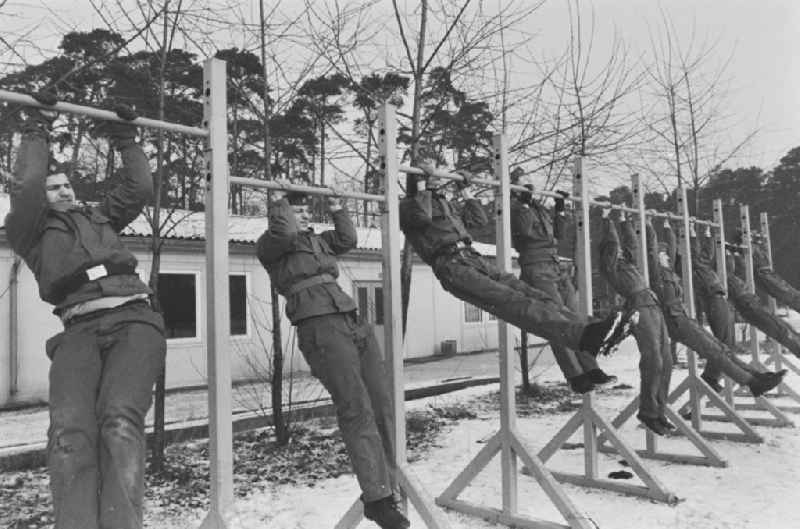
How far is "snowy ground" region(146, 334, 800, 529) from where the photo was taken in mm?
4672

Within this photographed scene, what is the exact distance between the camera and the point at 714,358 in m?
6.19

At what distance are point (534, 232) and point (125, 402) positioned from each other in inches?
144

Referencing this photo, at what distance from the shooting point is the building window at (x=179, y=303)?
11109 millimetres

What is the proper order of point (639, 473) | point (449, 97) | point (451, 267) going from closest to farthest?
point (451, 267), point (639, 473), point (449, 97)

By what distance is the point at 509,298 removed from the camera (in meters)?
4.16

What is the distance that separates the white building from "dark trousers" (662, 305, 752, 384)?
3.90 meters

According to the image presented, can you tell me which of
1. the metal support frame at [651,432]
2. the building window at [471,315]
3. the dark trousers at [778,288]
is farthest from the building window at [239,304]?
the dark trousers at [778,288]

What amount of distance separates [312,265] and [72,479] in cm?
185

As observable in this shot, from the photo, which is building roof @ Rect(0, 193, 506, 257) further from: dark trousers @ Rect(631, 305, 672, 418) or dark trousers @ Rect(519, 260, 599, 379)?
dark trousers @ Rect(631, 305, 672, 418)

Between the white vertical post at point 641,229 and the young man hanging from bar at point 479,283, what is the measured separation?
1673 mm

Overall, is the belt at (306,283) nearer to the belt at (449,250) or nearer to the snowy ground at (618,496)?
the belt at (449,250)

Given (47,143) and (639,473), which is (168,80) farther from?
(639,473)

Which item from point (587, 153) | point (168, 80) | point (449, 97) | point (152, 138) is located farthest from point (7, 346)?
point (587, 153)

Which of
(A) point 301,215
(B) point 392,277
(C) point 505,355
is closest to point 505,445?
(C) point 505,355
